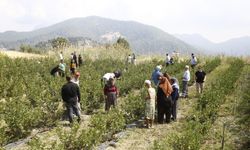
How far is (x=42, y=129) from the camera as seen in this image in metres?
12.9

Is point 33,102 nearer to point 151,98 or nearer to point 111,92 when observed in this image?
point 111,92

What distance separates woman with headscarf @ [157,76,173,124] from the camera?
13.1m

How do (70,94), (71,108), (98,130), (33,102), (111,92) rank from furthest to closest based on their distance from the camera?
(33,102) < (111,92) < (71,108) < (70,94) < (98,130)

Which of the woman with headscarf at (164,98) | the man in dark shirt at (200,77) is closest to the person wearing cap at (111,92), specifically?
the woman with headscarf at (164,98)

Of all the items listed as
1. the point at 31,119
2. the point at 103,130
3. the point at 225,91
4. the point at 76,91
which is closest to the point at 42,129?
the point at 31,119

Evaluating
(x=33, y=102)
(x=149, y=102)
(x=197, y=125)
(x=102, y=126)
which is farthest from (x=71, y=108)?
(x=197, y=125)

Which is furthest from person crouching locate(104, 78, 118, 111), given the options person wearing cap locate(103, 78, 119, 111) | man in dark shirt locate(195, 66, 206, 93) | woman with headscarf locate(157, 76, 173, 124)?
man in dark shirt locate(195, 66, 206, 93)

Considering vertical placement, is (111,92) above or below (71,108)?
above

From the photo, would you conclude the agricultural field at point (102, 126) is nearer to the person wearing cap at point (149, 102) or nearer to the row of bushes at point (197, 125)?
the row of bushes at point (197, 125)

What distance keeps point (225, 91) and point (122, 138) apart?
786 centimetres

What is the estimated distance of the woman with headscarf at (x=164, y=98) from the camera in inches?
516

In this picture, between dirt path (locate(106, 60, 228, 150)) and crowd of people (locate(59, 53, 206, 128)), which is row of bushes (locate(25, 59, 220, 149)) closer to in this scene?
dirt path (locate(106, 60, 228, 150))

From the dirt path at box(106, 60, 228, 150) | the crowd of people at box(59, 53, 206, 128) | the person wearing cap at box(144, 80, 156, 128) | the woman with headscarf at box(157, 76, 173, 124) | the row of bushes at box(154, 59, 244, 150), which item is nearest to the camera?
the row of bushes at box(154, 59, 244, 150)

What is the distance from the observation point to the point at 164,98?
521 inches
